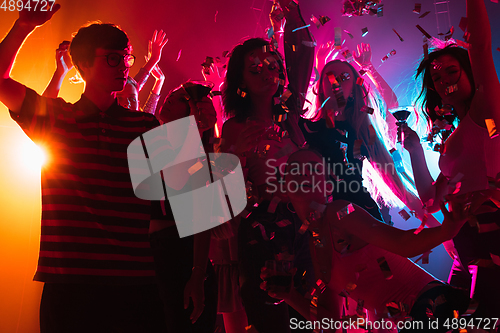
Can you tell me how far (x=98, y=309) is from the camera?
1.02 m

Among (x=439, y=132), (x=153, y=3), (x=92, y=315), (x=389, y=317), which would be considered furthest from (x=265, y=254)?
(x=153, y=3)

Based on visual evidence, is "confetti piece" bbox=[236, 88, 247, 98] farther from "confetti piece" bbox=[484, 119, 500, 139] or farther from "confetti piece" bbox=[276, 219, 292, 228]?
"confetti piece" bbox=[484, 119, 500, 139]

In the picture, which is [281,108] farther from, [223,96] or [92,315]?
[92,315]

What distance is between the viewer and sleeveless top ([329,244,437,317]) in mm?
1134

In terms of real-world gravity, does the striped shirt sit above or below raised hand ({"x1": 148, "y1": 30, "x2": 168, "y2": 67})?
below

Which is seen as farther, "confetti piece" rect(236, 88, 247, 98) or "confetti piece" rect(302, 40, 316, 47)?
"confetti piece" rect(302, 40, 316, 47)

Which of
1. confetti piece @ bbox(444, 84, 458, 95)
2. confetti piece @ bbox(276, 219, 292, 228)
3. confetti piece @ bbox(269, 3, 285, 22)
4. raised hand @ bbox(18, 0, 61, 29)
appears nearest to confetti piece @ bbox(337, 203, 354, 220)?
confetti piece @ bbox(276, 219, 292, 228)

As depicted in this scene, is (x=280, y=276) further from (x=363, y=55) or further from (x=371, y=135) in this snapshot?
(x=363, y=55)

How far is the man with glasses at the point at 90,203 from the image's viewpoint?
102 cm

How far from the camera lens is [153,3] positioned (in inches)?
90.5

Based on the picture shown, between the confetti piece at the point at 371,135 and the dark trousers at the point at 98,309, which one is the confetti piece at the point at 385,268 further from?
the dark trousers at the point at 98,309

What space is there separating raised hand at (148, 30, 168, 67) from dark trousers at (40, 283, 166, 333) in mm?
1343

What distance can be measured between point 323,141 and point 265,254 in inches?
22.0

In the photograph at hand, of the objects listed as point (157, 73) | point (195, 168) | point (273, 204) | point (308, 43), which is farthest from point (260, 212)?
point (157, 73)
